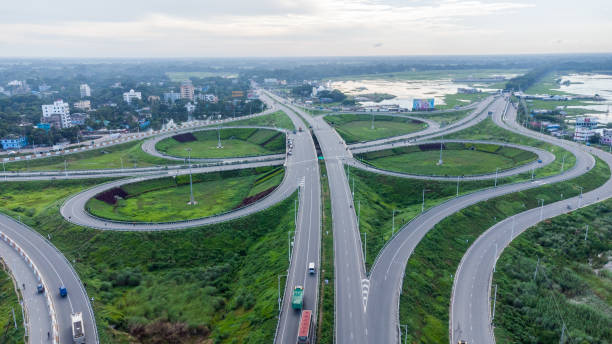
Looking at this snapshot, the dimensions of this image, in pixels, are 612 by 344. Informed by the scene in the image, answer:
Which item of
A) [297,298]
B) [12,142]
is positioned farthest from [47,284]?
[12,142]

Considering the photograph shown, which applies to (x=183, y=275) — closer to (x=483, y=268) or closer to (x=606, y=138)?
(x=483, y=268)

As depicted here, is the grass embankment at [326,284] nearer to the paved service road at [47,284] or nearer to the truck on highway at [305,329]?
the truck on highway at [305,329]

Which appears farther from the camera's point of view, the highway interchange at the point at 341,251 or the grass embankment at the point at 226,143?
the grass embankment at the point at 226,143

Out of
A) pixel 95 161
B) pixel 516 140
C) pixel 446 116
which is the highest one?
pixel 446 116

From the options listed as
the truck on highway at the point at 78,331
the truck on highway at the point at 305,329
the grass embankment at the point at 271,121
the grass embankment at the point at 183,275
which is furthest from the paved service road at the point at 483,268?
the grass embankment at the point at 271,121

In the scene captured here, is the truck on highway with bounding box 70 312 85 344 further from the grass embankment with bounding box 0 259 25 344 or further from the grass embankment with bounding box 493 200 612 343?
the grass embankment with bounding box 493 200 612 343

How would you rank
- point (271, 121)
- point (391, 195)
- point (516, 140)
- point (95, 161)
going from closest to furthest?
point (391, 195)
point (95, 161)
point (516, 140)
point (271, 121)
